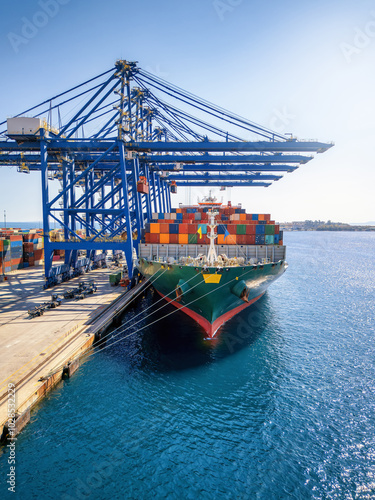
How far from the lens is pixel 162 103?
34.7 meters

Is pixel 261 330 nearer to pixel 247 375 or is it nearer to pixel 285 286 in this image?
pixel 247 375

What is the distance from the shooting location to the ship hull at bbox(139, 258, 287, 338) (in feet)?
57.1

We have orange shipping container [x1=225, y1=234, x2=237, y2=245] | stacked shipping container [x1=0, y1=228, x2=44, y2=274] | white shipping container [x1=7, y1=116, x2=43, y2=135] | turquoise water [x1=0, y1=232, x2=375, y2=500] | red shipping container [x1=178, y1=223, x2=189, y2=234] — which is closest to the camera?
turquoise water [x1=0, y1=232, x2=375, y2=500]

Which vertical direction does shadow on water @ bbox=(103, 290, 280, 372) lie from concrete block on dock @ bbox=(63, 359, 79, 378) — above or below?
below

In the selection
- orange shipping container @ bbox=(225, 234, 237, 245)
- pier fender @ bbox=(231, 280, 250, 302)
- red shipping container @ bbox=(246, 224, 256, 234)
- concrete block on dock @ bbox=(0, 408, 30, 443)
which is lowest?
concrete block on dock @ bbox=(0, 408, 30, 443)

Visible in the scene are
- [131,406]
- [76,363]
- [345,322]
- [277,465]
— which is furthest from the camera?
[345,322]

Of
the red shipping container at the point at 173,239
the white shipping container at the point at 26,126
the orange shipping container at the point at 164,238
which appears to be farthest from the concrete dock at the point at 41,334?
the white shipping container at the point at 26,126

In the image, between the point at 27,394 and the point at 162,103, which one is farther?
the point at 162,103

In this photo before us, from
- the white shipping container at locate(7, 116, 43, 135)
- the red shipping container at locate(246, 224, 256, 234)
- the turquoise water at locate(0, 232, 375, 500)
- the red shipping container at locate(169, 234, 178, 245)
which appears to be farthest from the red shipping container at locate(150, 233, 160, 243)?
the white shipping container at locate(7, 116, 43, 135)

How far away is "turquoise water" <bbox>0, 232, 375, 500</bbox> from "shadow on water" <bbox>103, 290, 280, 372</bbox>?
13 centimetres

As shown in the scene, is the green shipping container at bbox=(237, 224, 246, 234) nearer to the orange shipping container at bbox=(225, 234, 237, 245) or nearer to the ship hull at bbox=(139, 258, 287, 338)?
the orange shipping container at bbox=(225, 234, 237, 245)

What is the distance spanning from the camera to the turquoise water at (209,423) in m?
8.58

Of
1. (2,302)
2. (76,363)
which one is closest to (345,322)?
(76,363)

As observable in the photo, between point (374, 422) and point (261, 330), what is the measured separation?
1004 cm
